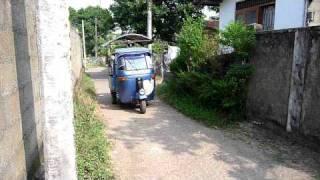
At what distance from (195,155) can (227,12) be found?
9.46m

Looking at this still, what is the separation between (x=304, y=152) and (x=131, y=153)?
10.5ft

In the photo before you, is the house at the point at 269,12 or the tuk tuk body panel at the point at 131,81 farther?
the tuk tuk body panel at the point at 131,81

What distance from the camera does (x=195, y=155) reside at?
6797mm

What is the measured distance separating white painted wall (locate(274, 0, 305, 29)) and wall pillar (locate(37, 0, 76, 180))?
864 centimetres

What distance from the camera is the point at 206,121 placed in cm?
910

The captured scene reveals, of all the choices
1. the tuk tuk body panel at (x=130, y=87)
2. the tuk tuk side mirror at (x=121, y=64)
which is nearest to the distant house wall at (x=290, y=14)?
the tuk tuk body panel at (x=130, y=87)

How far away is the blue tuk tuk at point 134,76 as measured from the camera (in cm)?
1041

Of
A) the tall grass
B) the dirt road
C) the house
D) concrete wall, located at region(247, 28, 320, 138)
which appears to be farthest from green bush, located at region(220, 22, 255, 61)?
the tall grass

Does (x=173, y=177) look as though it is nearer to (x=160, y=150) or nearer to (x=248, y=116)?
(x=160, y=150)

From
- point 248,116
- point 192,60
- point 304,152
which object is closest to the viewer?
point 304,152

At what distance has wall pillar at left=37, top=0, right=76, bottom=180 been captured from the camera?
3.20 meters

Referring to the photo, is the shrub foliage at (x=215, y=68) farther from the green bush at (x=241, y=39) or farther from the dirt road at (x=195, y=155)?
the dirt road at (x=195, y=155)

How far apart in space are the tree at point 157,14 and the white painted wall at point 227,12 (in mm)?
6688

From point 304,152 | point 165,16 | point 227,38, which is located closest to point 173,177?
point 304,152
